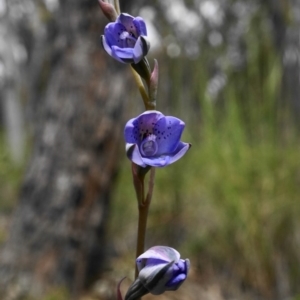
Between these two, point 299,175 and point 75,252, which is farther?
point 299,175

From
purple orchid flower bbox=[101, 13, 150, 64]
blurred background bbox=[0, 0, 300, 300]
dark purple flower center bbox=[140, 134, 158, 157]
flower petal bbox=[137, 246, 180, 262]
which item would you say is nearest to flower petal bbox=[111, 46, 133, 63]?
purple orchid flower bbox=[101, 13, 150, 64]

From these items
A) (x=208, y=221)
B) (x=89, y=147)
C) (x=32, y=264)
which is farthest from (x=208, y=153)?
(x=32, y=264)

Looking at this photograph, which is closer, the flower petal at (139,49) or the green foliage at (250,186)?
the flower petal at (139,49)

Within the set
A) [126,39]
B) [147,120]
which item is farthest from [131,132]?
[126,39]

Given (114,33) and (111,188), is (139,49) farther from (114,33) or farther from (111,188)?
(111,188)

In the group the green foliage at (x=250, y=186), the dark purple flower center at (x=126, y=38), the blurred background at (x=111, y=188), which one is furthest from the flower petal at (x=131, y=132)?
the green foliage at (x=250, y=186)

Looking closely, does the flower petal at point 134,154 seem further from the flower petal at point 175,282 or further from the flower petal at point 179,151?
the flower petal at point 175,282

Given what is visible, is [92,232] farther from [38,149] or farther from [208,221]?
[208,221]
